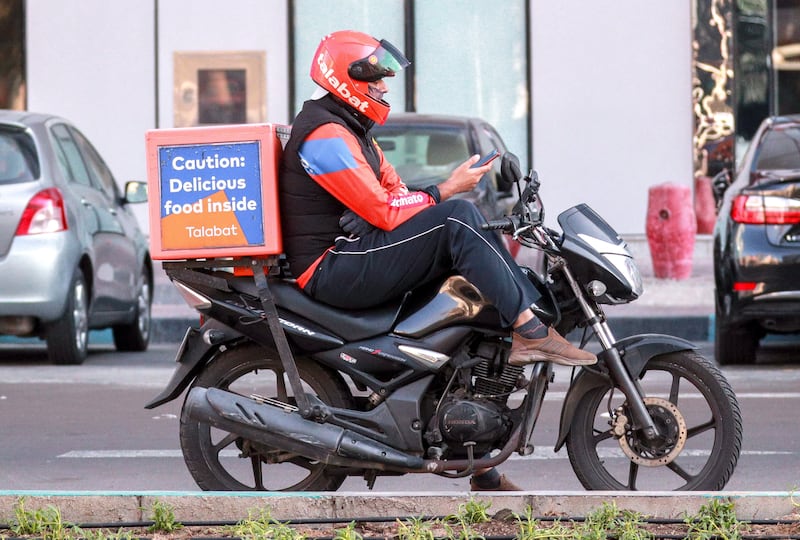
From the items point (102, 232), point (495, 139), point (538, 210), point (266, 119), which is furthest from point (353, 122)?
point (266, 119)

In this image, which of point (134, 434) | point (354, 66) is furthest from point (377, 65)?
point (134, 434)

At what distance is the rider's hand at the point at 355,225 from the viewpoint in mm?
5914

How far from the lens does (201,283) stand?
6.04 metres

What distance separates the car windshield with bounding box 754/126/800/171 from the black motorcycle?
529 centimetres

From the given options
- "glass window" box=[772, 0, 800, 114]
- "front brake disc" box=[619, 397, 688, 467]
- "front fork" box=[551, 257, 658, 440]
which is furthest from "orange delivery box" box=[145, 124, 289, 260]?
"glass window" box=[772, 0, 800, 114]

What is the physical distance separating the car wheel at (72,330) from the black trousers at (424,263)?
5.70 m

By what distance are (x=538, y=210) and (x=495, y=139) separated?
7.91m

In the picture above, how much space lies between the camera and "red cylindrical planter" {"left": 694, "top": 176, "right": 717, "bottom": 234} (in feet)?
65.7

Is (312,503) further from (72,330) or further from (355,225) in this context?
(72,330)

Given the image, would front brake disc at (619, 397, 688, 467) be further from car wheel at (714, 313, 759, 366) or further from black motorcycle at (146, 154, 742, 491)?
car wheel at (714, 313, 759, 366)

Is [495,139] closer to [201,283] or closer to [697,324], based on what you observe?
[697,324]

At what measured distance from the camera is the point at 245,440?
19.9ft

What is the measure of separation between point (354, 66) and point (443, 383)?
3.69ft

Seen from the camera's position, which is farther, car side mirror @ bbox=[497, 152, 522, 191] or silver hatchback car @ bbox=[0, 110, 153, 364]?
silver hatchback car @ bbox=[0, 110, 153, 364]
